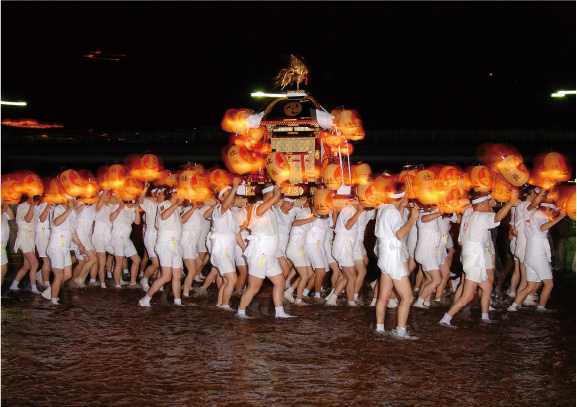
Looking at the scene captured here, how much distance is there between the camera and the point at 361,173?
8.75 metres

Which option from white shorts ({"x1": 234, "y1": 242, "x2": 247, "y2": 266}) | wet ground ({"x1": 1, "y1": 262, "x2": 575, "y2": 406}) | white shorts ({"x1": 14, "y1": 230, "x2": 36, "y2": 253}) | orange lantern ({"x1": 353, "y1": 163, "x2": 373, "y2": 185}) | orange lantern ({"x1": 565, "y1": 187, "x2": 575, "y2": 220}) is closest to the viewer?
wet ground ({"x1": 1, "y1": 262, "x2": 575, "y2": 406})

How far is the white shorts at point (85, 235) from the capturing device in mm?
10133

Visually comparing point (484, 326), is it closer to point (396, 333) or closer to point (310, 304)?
point (396, 333)

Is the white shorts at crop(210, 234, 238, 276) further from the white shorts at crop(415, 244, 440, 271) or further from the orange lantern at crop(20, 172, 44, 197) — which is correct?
the orange lantern at crop(20, 172, 44, 197)

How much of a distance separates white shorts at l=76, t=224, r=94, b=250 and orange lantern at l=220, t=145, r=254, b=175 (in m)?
2.97

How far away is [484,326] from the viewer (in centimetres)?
748

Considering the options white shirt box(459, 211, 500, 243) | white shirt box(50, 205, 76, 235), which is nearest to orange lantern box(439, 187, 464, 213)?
white shirt box(459, 211, 500, 243)

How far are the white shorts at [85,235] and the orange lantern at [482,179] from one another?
6.09 m

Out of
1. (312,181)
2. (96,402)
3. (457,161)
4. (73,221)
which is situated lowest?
(96,402)

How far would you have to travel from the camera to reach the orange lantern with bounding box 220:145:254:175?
28.6ft

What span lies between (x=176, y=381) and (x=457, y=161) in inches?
941

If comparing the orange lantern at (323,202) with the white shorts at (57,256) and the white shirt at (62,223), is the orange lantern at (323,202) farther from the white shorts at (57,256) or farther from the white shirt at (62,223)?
the white shorts at (57,256)

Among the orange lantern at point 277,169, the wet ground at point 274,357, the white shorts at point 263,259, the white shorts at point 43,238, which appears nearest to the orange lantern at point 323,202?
the orange lantern at point 277,169

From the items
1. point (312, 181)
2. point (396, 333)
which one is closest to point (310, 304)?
point (396, 333)
